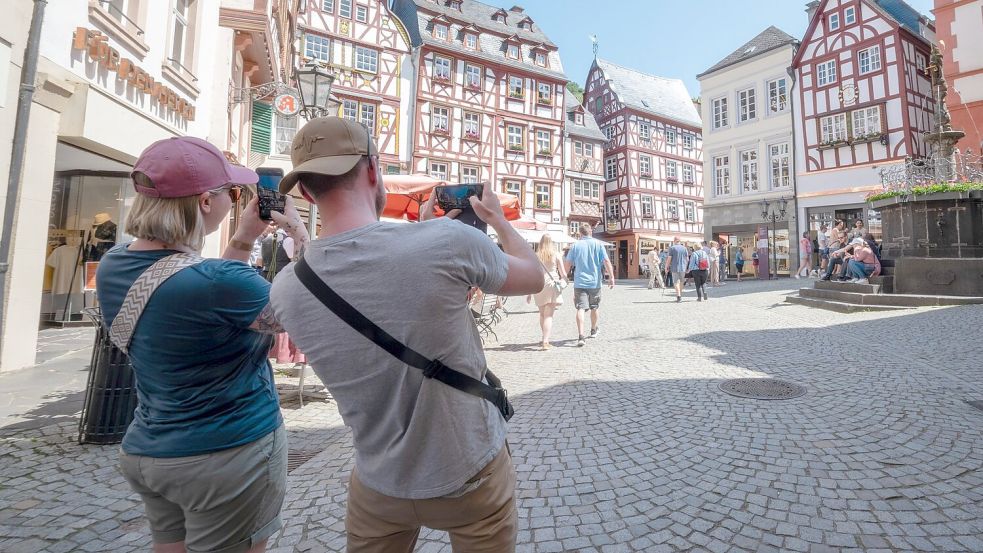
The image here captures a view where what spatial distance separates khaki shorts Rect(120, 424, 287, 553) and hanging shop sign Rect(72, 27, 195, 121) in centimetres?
771

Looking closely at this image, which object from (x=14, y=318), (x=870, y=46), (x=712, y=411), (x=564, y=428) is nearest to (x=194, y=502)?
(x=564, y=428)

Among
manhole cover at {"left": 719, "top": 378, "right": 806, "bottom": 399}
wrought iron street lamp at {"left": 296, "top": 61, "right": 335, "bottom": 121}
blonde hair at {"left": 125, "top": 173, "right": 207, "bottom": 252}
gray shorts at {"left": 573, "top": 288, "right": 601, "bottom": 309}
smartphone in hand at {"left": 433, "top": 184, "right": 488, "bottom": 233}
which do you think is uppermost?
wrought iron street lamp at {"left": 296, "top": 61, "right": 335, "bottom": 121}

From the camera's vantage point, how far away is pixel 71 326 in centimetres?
934

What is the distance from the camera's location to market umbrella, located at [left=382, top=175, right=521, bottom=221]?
244 inches

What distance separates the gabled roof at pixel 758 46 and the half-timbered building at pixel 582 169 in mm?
7730

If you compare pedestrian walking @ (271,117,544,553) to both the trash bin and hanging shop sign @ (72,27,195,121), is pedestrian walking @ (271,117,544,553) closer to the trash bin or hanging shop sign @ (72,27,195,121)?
the trash bin

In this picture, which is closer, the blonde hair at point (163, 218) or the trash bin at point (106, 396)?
the blonde hair at point (163, 218)

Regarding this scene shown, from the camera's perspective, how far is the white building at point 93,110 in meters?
5.80

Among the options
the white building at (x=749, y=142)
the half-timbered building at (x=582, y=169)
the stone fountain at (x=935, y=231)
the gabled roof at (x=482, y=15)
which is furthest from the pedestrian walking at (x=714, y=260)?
the gabled roof at (x=482, y=15)

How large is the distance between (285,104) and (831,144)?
81.6ft

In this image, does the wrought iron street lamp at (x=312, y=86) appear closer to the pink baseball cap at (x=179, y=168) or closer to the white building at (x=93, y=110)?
the white building at (x=93, y=110)

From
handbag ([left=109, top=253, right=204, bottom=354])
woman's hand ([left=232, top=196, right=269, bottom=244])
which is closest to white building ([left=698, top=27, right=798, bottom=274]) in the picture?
woman's hand ([left=232, top=196, right=269, bottom=244])

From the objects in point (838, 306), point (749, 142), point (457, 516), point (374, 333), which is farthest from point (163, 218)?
point (749, 142)

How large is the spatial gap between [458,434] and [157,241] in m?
1.03
